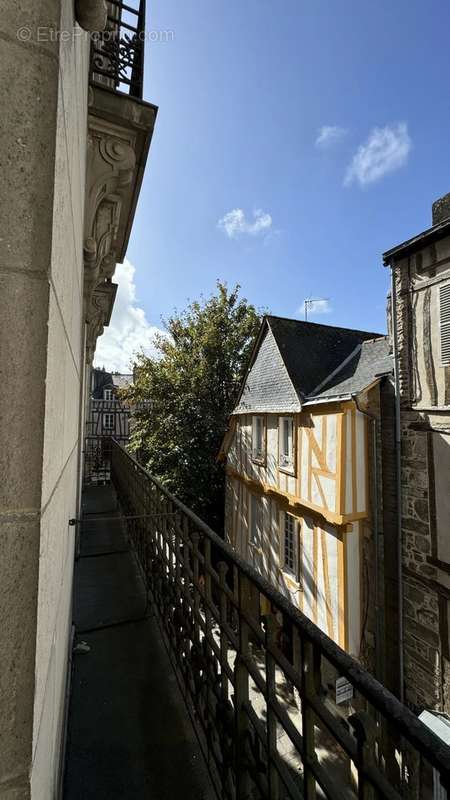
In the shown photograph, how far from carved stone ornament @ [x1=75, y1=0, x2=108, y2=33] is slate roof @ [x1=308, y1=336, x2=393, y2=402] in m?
6.79

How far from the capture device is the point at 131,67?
2709mm

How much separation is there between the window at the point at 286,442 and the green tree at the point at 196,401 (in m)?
4.12

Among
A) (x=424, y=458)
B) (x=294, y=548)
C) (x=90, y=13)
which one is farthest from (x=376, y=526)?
(x=90, y=13)

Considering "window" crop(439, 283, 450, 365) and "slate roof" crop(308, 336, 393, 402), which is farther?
"slate roof" crop(308, 336, 393, 402)

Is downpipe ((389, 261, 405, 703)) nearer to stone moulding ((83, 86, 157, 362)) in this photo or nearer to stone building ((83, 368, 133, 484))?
stone moulding ((83, 86, 157, 362))

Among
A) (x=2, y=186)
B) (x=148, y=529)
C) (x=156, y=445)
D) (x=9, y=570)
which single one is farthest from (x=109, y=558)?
(x=156, y=445)

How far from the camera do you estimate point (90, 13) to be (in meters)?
1.05

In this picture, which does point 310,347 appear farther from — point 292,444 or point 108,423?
point 108,423

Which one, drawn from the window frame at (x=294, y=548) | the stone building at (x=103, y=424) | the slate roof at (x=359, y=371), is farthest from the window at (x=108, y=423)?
the slate roof at (x=359, y=371)

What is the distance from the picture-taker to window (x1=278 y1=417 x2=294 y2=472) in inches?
357

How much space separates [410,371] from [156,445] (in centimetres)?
894

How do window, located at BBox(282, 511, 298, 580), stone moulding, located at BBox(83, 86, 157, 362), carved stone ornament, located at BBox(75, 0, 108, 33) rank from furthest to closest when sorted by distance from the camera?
window, located at BBox(282, 511, 298, 580), stone moulding, located at BBox(83, 86, 157, 362), carved stone ornament, located at BBox(75, 0, 108, 33)

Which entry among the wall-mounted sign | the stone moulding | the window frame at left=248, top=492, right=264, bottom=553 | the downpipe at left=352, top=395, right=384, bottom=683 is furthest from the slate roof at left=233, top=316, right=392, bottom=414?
the stone moulding

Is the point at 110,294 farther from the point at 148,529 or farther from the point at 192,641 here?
the point at 192,641
